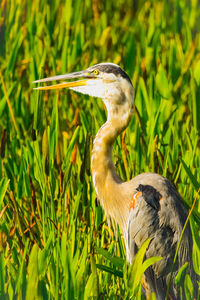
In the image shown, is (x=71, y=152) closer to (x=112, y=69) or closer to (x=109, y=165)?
(x=109, y=165)

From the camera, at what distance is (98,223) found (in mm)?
2238

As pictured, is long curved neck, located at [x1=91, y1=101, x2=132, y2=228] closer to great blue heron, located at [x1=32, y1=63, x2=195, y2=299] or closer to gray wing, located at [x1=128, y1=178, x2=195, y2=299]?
great blue heron, located at [x1=32, y1=63, x2=195, y2=299]

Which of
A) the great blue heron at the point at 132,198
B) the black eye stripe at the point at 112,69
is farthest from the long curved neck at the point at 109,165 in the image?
the black eye stripe at the point at 112,69

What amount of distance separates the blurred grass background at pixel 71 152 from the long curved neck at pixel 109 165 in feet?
0.26

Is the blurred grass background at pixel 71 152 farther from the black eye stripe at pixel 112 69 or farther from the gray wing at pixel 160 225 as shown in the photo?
the black eye stripe at pixel 112 69

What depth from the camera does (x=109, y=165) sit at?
7.12ft

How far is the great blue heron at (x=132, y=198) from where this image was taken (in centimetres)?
203

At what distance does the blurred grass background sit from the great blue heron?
9cm

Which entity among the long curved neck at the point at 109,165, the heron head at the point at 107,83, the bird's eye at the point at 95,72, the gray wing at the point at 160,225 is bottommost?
the gray wing at the point at 160,225

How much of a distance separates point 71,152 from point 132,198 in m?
0.34

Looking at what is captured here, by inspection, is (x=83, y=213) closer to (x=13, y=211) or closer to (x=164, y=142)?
(x=13, y=211)

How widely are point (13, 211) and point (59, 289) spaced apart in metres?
0.50

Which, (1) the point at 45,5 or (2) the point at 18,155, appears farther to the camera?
(1) the point at 45,5

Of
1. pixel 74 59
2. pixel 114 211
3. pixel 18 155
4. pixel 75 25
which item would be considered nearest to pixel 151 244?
pixel 114 211
